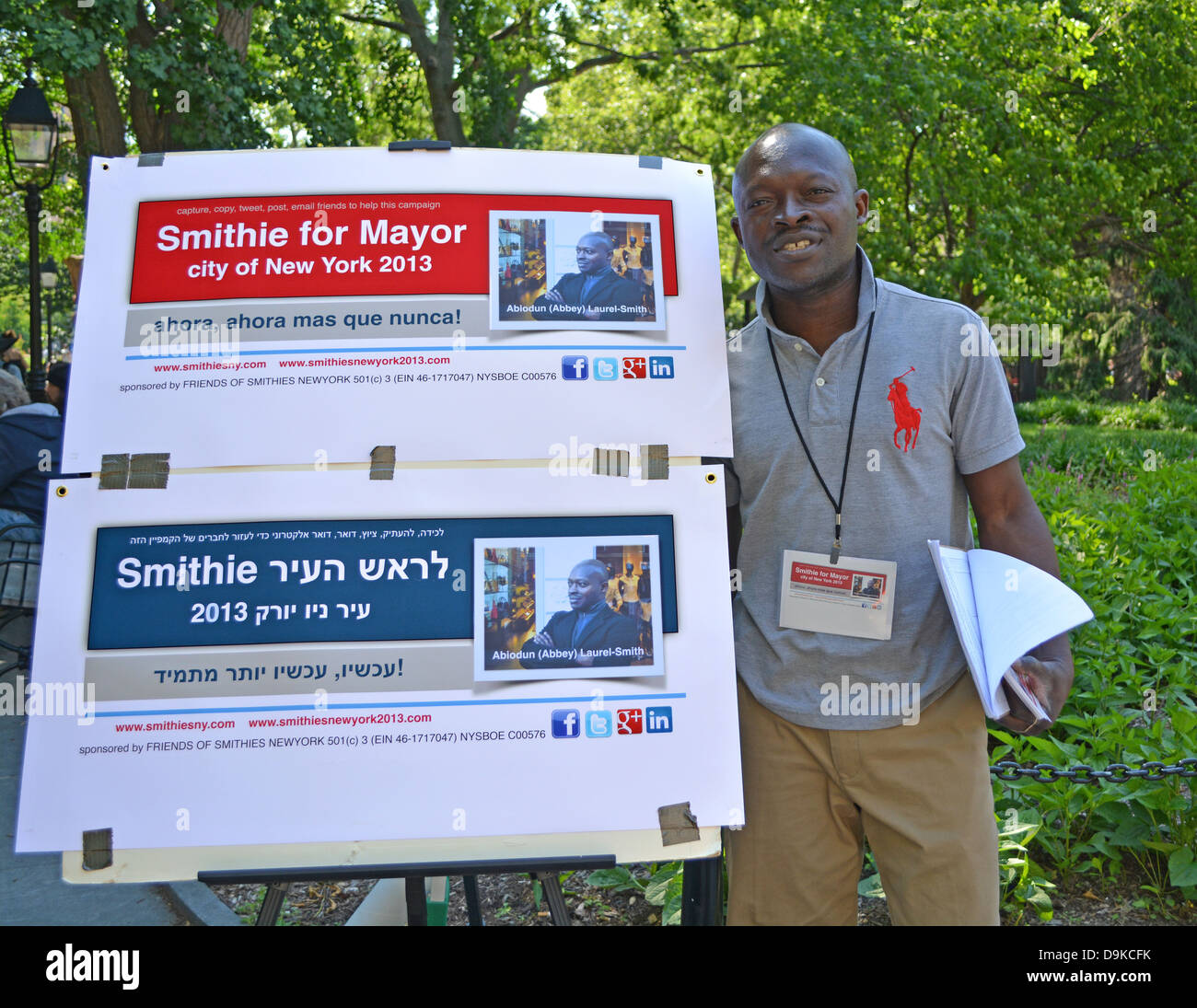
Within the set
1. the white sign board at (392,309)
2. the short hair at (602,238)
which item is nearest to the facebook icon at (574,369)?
the white sign board at (392,309)

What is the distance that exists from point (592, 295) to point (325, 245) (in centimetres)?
58

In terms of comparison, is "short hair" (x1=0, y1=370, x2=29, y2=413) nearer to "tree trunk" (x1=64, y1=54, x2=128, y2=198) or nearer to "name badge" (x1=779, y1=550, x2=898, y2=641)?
"tree trunk" (x1=64, y1=54, x2=128, y2=198)

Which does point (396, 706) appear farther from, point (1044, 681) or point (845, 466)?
point (1044, 681)

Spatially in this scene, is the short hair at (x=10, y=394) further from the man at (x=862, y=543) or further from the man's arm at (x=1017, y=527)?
the man's arm at (x=1017, y=527)

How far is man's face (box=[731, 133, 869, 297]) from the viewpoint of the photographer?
2385 millimetres

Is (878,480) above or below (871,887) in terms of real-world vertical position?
above

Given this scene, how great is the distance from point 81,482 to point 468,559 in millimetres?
786

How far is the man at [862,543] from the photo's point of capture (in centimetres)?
236

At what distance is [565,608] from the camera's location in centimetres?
220

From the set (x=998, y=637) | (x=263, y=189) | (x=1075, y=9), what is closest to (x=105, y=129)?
(x=263, y=189)

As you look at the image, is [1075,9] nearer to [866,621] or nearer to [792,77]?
[792,77]

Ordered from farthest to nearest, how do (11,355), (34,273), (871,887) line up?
(11,355), (34,273), (871,887)

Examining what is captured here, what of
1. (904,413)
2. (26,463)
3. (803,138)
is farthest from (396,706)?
(26,463)

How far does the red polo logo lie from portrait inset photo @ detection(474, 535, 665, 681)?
61cm
